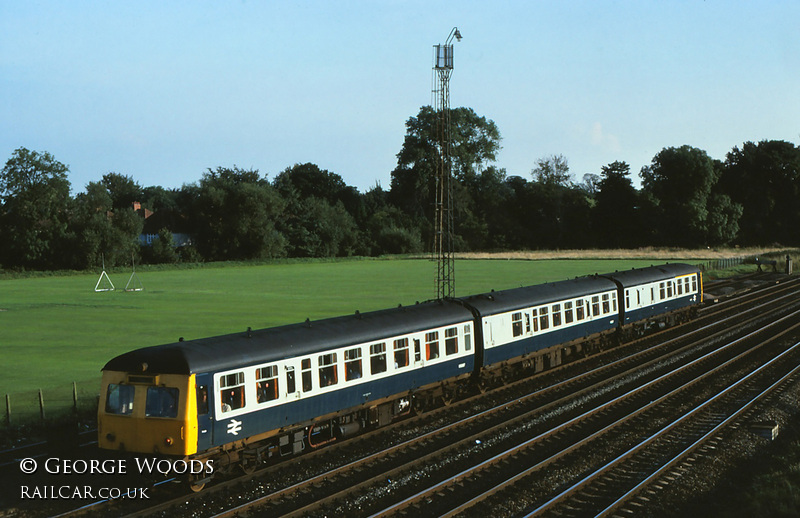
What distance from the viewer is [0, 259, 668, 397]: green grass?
1335 inches

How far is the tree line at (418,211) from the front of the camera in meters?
101

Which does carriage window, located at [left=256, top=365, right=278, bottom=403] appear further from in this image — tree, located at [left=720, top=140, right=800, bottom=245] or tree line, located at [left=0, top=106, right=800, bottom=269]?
tree, located at [left=720, top=140, right=800, bottom=245]

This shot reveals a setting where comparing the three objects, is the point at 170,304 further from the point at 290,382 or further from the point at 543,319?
the point at 290,382

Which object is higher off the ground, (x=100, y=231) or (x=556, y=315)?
(x=100, y=231)

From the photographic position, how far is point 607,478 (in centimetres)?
1608

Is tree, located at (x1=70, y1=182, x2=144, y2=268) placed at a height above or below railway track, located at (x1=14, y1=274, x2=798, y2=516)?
above

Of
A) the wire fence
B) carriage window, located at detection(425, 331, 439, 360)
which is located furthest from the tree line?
carriage window, located at detection(425, 331, 439, 360)

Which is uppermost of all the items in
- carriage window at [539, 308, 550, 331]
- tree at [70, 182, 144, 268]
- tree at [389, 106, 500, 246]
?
tree at [389, 106, 500, 246]

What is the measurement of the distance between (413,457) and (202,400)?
5370mm

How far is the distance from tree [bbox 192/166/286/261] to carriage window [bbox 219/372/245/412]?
101 m

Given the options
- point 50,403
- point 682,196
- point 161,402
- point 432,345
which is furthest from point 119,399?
point 682,196

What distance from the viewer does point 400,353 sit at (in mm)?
20203

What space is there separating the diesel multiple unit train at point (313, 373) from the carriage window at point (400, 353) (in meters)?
0.03

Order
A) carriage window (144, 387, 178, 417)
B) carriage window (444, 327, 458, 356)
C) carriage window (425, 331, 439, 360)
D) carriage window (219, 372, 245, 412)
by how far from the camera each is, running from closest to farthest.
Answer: carriage window (144, 387, 178, 417) → carriage window (219, 372, 245, 412) → carriage window (425, 331, 439, 360) → carriage window (444, 327, 458, 356)
